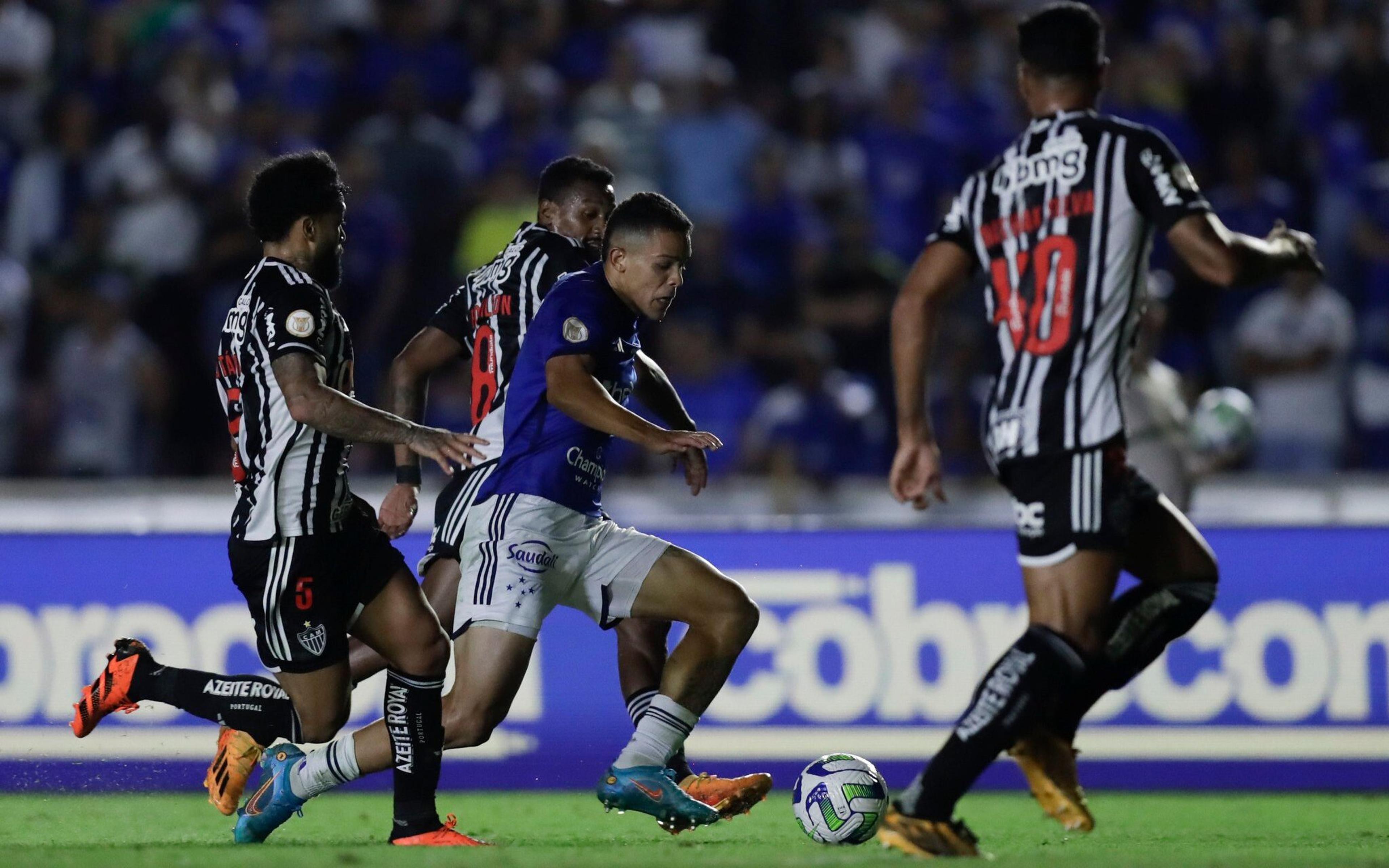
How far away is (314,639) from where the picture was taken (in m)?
5.80

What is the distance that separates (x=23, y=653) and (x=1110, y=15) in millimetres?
8595

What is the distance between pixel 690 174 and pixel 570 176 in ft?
19.1

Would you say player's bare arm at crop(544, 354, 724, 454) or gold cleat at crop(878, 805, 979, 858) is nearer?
gold cleat at crop(878, 805, 979, 858)

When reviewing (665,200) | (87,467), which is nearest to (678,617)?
(665,200)

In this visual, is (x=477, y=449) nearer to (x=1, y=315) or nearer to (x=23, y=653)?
(x=23, y=653)

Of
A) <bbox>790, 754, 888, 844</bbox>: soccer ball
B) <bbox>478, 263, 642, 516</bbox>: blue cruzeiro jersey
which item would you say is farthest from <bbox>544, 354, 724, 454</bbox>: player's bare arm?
<bbox>790, 754, 888, 844</bbox>: soccer ball

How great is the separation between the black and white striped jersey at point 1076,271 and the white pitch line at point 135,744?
377 centimetres

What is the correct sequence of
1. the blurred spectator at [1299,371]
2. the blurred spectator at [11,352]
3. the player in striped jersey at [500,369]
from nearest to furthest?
the player in striped jersey at [500,369] → the blurred spectator at [1299,371] → the blurred spectator at [11,352]

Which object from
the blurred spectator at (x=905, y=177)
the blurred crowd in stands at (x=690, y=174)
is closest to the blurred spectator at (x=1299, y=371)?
the blurred crowd in stands at (x=690, y=174)

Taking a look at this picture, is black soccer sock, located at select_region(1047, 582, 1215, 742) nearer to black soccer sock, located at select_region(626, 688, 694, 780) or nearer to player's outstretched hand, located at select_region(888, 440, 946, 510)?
player's outstretched hand, located at select_region(888, 440, 946, 510)

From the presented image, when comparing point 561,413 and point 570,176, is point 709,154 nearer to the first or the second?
point 570,176

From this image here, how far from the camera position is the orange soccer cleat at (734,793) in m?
6.09

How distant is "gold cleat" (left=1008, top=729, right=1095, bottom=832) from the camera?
5.06 meters

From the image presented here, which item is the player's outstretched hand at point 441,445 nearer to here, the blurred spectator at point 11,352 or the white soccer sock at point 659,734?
the white soccer sock at point 659,734
